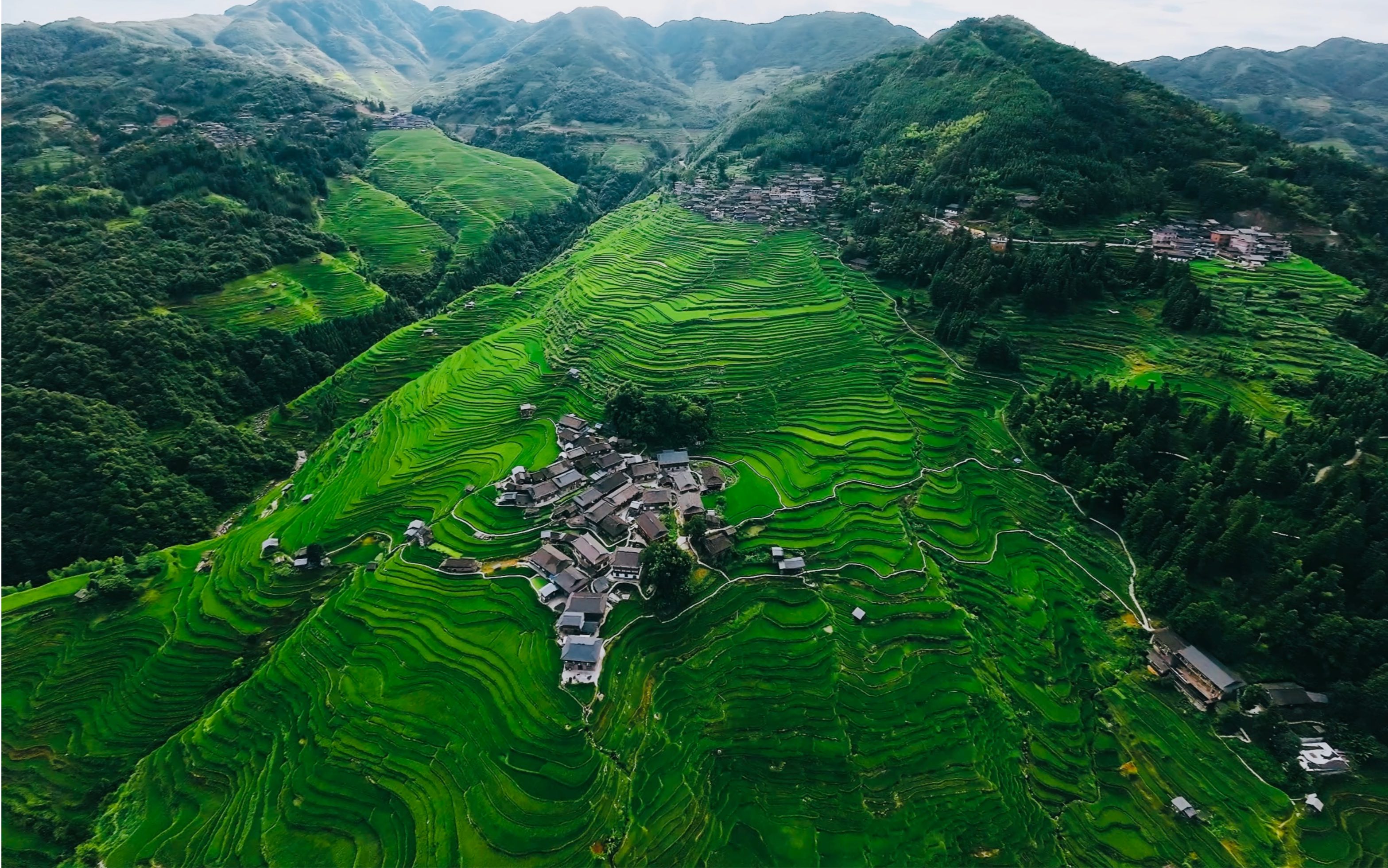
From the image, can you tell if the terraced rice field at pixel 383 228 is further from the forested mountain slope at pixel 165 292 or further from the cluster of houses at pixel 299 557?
the cluster of houses at pixel 299 557

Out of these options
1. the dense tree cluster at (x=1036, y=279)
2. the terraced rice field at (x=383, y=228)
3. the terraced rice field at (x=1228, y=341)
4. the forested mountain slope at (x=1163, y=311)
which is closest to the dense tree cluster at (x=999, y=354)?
the forested mountain slope at (x=1163, y=311)

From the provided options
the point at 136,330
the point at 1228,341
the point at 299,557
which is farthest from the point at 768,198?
the point at 299,557

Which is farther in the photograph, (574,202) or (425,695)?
(574,202)

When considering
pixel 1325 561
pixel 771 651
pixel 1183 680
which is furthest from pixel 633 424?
pixel 1325 561

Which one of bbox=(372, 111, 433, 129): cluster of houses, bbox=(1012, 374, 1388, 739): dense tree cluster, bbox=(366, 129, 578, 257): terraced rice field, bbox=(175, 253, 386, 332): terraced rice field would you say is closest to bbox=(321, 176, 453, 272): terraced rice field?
bbox=(366, 129, 578, 257): terraced rice field

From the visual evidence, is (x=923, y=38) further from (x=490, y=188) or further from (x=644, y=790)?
(x=644, y=790)

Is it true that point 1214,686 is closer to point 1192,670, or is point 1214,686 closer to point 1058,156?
point 1192,670
